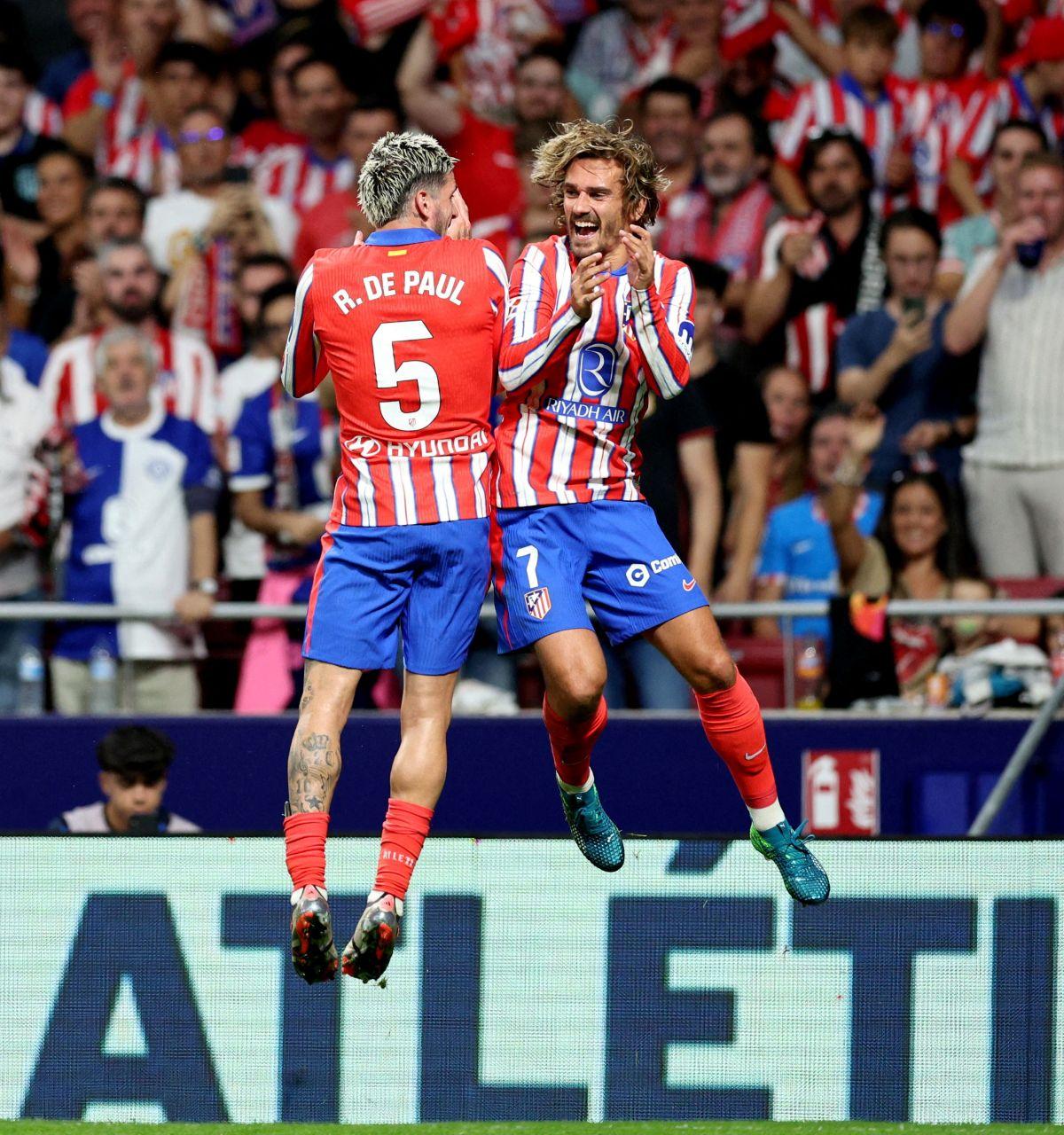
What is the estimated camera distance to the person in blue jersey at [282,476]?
9.21 metres

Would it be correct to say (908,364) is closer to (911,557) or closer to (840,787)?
(911,557)

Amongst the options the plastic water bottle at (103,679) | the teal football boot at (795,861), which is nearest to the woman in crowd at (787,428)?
the plastic water bottle at (103,679)

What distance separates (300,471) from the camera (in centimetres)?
943

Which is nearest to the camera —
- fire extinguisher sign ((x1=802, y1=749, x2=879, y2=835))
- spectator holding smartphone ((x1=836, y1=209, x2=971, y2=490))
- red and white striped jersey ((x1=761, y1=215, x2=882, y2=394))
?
fire extinguisher sign ((x1=802, y1=749, x2=879, y2=835))

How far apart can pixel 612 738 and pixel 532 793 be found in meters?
0.41

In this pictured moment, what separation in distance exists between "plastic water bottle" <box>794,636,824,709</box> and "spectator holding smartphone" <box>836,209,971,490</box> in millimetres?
1095

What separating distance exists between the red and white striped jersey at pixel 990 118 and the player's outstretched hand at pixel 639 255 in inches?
201

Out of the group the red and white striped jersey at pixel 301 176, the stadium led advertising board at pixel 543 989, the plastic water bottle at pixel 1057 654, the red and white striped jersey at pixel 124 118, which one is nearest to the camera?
the stadium led advertising board at pixel 543 989

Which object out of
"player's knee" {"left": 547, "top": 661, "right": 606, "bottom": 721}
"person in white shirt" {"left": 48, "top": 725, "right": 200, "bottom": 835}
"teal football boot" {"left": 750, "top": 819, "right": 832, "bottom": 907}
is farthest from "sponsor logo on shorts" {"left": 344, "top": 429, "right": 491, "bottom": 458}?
"person in white shirt" {"left": 48, "top": 725, "right": 200, "bottom": 835}

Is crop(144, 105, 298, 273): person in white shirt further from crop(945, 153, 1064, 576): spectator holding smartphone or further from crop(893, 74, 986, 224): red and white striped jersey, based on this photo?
crop(945, 153, 1064, 576): spectator holding smartphone

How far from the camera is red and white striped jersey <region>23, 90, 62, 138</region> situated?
37.8 ft

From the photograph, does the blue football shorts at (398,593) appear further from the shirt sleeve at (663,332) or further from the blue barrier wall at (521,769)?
the blue barrier wall at (521,769)

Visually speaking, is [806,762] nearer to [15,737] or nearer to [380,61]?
[15,737]


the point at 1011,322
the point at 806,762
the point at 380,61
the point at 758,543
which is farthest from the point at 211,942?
the point at 380,61
